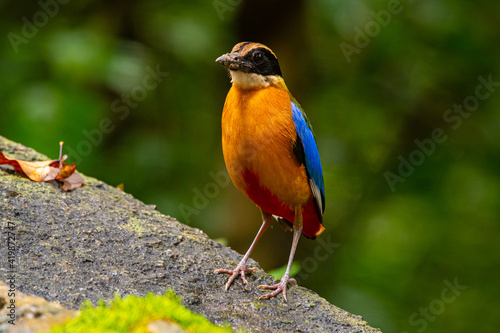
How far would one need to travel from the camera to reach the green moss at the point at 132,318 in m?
2.39

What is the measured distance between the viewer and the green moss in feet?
7.84

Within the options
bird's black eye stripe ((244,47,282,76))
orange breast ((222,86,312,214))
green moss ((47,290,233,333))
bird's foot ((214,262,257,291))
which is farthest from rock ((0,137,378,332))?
bird's black eye stripe ((244,47,282,76))

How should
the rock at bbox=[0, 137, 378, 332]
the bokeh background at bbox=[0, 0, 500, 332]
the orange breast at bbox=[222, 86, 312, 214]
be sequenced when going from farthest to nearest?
1. the bokeh background at bbox=[0, 0, 500, 332]
2. the orange breast at bbox=[222, 86, 312, 214]
3. the rock at bbox=[0, 137, 378, 332]

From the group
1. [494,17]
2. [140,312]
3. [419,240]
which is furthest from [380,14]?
[140,312]

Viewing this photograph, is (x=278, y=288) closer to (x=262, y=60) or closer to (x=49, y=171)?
(x=262, y=60)

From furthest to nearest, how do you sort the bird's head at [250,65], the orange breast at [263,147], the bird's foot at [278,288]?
the bird's head at [250,65] < the orange breast at [263,147] < the bird's foot at [278,288]

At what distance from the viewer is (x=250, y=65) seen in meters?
4.64

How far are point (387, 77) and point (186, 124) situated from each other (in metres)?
3.20

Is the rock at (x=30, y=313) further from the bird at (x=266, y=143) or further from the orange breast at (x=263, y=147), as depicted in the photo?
the orange breast at (x=263, y=147)

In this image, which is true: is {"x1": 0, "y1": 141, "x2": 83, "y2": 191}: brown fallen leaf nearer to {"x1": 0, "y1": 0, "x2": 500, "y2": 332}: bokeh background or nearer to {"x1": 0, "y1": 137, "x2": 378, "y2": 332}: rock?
{"x1": 0, "y1": 137, "x2": 378, "y2": 332}: rock

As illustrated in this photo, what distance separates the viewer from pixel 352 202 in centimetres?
902

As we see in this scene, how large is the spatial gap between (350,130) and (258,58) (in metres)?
4.45

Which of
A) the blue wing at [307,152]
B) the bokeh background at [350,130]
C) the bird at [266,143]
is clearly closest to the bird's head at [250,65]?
the bird at [266,143]

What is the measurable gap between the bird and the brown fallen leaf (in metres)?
1.39
